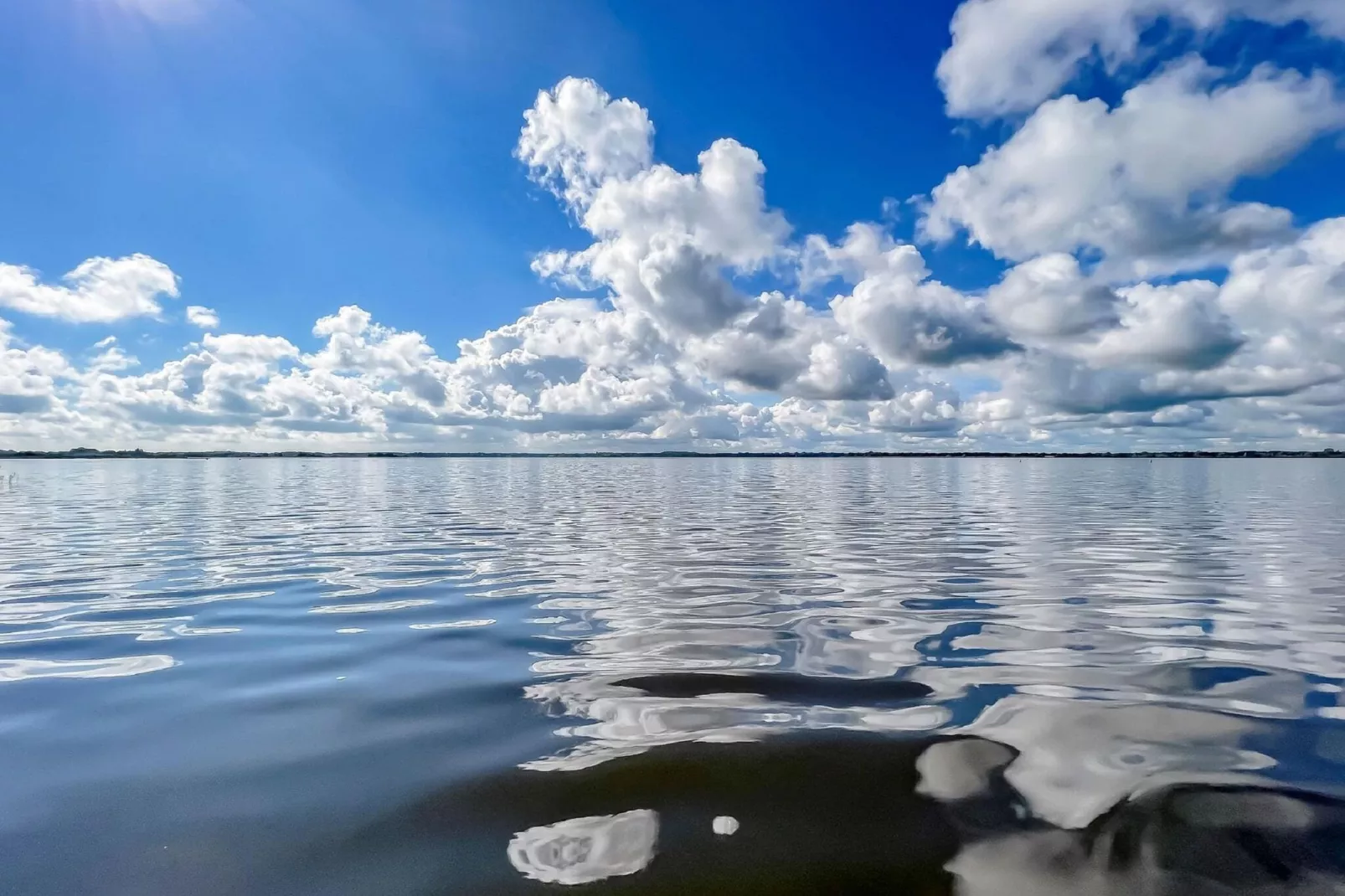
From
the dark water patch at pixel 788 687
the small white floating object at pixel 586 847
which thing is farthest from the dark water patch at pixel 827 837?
the dark water patch at pixel 788 687

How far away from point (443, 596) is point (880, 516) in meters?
22.9

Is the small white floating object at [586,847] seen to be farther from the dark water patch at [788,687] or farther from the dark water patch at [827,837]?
the dark water patch at [788,687]

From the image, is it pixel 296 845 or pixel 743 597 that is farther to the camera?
pixel 743 597

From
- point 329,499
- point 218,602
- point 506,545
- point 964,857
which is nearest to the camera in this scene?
point 964,857

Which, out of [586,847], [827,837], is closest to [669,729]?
[586,847]

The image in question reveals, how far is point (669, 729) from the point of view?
22.1 ft

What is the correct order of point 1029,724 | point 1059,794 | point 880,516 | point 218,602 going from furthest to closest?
point 880,516
point 218,602
point 1029,724
point 1059,794

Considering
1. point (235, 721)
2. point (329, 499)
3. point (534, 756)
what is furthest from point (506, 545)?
point (329, 499)

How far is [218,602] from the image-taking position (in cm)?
1327

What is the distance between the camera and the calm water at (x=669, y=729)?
4.46m

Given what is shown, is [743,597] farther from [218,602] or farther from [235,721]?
[218,602]

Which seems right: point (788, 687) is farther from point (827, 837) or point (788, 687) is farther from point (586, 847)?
point (586, 847)

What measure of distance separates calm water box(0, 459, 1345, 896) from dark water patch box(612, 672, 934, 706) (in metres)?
0.07

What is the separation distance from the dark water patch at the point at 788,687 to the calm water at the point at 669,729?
0.07 metres
